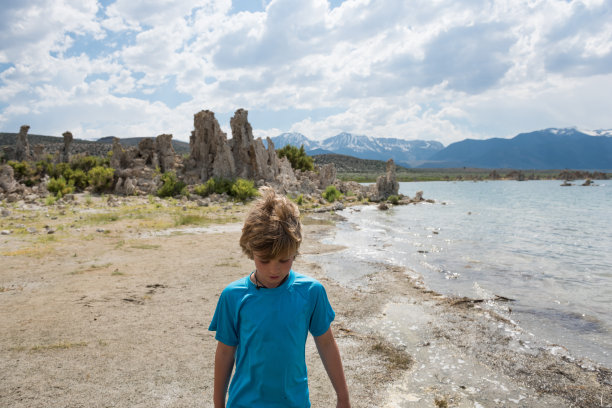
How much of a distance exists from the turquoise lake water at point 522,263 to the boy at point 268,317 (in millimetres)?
6035

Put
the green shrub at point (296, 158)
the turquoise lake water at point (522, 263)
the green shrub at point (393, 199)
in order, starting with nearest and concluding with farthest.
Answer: the turquoise lake water at point (522, 263) < the green shrub at point (393, 199) < the green shrub at point (296, 158)

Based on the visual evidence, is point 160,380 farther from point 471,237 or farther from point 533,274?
point 471,237

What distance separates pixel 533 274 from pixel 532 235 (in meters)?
9.20

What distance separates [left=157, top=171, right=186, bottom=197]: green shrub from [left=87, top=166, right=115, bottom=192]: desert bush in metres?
4.30

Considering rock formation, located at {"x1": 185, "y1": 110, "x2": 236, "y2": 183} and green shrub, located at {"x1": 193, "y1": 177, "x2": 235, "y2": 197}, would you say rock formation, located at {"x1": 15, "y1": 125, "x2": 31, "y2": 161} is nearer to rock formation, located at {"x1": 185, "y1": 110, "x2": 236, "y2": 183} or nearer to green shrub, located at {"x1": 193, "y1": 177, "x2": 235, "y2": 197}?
rock formation, located at {"x1": 185, "y1": 110, "x2": 236, "y2": 183}

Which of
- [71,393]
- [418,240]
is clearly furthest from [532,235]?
[71,393]

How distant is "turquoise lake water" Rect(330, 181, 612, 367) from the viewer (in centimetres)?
729

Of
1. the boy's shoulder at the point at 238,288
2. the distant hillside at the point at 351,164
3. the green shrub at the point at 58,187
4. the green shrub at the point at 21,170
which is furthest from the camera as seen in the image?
the distant hillside at the point at 351,164

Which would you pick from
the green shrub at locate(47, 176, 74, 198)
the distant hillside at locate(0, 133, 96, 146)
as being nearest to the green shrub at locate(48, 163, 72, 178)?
the green shrub at locate(47, 176, 74, 198)

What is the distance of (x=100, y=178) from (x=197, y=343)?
30.1 m

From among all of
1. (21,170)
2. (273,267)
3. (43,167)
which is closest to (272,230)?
(273,267)

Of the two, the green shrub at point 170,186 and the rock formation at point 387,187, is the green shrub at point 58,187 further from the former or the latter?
the rock formation at point 387,187

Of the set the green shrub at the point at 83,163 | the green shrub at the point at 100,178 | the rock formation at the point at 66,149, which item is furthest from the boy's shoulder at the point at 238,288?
the rock formation at the point at 66,149

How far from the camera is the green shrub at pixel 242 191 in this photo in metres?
31.2
